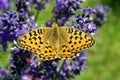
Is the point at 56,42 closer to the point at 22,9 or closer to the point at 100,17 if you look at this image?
the point at 22,9

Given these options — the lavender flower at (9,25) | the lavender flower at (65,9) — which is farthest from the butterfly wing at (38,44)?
the lavender flower at (65,9)

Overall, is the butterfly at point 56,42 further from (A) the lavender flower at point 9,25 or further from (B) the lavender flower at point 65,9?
(B) the lavender flower at point 65,9

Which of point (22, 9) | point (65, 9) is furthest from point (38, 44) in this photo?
point (65, 9)

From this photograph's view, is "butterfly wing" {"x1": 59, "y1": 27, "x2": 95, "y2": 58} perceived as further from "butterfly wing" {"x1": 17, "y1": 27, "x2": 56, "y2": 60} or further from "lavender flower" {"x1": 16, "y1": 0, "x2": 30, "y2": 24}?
"lavender flower" {"x1": 16, "y1": 0, "x2": 30, "y2": 24}

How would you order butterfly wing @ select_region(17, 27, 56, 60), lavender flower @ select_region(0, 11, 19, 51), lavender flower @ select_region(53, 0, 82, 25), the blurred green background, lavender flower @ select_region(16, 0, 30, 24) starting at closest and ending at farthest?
butterfly wing @ select_region(17, 27, 56, 60)
lavender flower @ select_region(0, 11, 19, 51)
lavender flower @ select_region(16, 0, 30, 24)
lavender flower @ select_region(53, 0, 82, 25)
the blurred green background

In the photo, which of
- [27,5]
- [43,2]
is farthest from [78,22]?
[43,2]

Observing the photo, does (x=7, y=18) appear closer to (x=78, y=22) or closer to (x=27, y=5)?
(x=27, y=5)

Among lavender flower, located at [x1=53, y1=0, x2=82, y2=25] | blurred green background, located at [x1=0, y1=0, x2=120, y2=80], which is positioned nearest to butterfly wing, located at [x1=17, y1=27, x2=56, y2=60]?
lavender flower, located at [x1=53, y1=0, x2=82, y2=25]
